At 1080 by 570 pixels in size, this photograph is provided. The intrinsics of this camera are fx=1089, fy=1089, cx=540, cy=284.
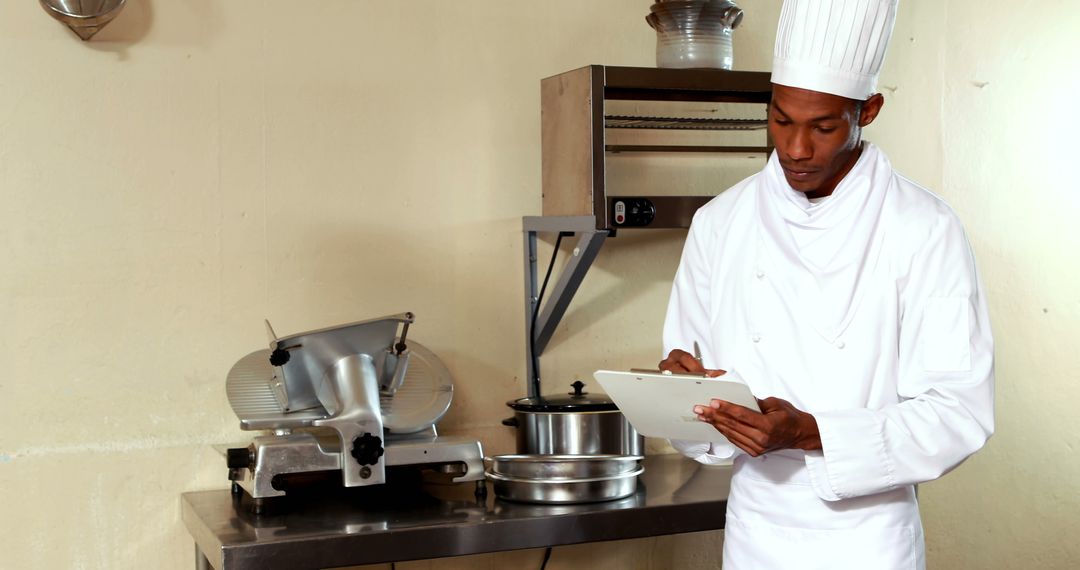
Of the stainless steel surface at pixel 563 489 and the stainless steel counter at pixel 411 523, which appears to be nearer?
the stainless steel counter at pixel 411 523

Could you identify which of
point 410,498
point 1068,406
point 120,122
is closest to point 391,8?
point 120,122

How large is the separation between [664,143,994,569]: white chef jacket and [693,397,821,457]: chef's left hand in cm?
3

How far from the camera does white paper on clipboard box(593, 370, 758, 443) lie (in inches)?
51.9

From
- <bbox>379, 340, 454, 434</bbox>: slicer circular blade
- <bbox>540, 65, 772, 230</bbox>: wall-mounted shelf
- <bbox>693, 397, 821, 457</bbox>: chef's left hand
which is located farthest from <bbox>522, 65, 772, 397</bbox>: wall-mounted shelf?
<bbox>693, 397, 821, 457</bbox>: chef's left hand

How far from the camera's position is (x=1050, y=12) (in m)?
2.71

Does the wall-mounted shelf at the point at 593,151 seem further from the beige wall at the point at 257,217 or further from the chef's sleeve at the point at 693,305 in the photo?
the chef's sleeve at the point at 693,305

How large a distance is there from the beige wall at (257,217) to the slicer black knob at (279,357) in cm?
30

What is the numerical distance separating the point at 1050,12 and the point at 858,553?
1849 mm

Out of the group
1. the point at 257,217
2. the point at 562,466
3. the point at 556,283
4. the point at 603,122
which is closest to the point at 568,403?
the point at 562,466

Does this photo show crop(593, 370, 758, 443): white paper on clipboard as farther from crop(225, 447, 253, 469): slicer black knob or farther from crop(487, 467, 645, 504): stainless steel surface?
crop(225, 447, 253, 469): slicer black knob

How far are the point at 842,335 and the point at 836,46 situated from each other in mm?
378

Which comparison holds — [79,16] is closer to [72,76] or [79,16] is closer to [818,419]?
[72,76]

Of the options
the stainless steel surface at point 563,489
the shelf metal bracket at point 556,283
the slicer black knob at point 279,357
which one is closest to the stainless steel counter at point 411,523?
the stainless steel surface at point 563,489

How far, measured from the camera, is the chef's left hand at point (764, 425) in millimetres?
1332
